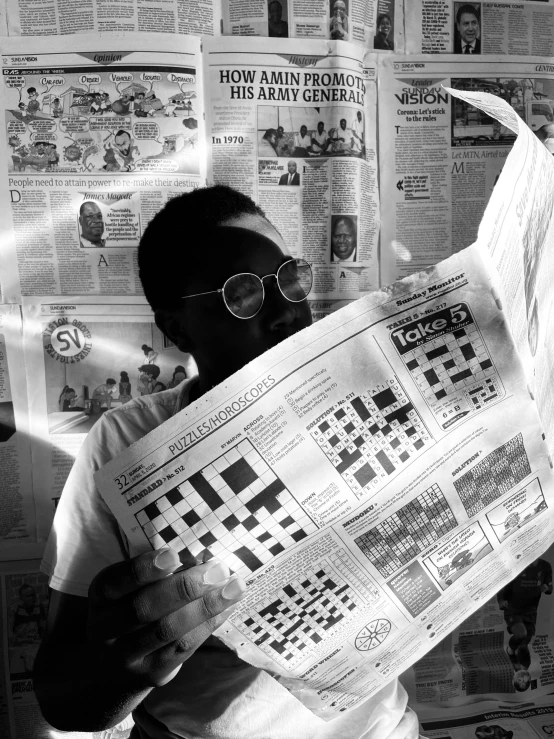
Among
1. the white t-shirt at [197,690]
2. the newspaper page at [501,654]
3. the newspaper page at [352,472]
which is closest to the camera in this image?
the newspaper page at [352,472]

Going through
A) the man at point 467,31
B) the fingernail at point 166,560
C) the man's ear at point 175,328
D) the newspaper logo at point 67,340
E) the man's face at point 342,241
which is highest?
the man at point 467,31

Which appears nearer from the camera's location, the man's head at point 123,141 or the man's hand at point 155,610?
the man's hand at point 155,610

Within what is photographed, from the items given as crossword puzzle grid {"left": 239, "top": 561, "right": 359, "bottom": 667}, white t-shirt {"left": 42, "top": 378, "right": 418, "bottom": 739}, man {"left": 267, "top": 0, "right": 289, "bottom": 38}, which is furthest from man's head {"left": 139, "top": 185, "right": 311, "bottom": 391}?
man {"left": 267, "top": 0, "right": 289, "bottom": 38}

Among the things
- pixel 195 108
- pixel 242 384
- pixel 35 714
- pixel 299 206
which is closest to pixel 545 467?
pixel 242 384

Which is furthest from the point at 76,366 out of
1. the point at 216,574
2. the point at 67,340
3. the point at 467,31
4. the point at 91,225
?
the point at 467,31

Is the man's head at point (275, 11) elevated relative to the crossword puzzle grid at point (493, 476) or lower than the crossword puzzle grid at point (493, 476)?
elevated

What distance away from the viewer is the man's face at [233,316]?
54cm

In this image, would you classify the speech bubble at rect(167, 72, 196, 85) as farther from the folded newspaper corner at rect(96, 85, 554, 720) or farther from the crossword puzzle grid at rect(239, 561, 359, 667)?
the crossword puzzle grid at rect(239, 561, 359, 667)

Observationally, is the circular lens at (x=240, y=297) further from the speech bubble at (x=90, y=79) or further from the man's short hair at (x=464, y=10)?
the man's short hair at (x=464, y=10)

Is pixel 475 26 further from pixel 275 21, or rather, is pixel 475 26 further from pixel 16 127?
pixel 16 127

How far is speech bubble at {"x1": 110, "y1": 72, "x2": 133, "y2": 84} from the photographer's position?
0.75m

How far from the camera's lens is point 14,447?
2.61 feet

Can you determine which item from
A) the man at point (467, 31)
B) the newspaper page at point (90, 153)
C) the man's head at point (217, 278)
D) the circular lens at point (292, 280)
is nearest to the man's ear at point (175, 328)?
the man's head at point (217, 278)

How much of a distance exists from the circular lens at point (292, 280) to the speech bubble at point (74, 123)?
0.37 m
